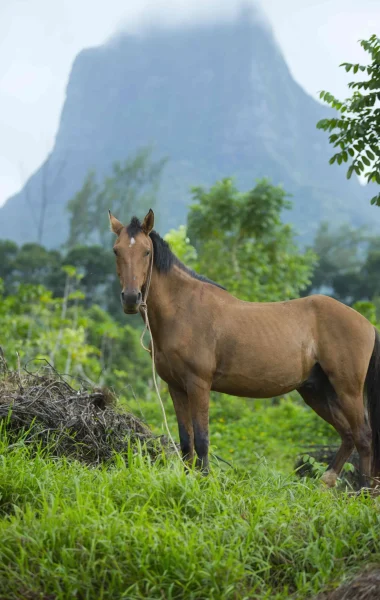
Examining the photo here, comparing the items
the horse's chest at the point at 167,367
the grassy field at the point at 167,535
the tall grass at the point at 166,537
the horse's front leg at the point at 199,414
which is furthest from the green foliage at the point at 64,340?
the tall grass at the point at 166,537

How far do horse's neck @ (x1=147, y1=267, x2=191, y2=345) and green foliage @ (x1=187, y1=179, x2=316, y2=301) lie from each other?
37.8 ft

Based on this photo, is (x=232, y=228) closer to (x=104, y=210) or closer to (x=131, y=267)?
(x=131, y=267)

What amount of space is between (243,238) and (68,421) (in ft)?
43.7

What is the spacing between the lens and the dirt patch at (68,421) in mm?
Result: 5203

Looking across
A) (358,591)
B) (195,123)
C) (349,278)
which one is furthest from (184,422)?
(195,123)

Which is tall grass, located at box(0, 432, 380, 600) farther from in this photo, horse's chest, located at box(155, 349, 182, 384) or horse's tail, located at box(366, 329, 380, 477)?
horse's tail, located at box(366, 329, 380, 477)

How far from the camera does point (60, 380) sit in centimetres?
612

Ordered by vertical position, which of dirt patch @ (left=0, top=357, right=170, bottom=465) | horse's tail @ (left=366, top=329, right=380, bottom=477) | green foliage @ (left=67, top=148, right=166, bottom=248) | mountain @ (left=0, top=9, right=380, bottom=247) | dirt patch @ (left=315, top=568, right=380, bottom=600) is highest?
mountain @ (left=0, top=9, right=380, bottom=247)

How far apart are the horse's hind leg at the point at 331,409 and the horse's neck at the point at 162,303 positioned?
1.42 metres

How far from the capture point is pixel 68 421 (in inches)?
211

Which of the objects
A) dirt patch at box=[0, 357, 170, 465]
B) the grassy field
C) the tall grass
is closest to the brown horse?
dirt patch at box=[0, 357, 170, 465]

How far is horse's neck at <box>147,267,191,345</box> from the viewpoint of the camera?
527 centimetres

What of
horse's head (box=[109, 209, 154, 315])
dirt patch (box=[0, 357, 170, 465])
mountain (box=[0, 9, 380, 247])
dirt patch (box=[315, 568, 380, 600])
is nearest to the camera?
dirt patch (box=[315, 568, 380, 600])

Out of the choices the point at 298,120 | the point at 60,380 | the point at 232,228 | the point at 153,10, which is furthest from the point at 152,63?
the point at 60,380
